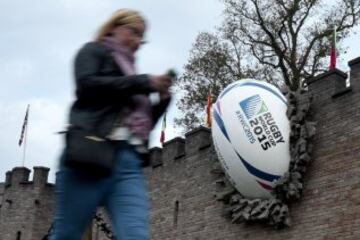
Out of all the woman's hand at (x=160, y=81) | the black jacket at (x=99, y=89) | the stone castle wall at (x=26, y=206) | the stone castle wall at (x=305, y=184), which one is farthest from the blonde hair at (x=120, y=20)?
the stone castle wall at (x=26, y=206)

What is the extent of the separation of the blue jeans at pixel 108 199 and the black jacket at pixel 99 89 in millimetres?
168

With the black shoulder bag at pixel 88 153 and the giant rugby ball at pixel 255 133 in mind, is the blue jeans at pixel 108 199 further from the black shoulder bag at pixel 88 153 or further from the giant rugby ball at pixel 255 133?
the giant rugby ball at pixel 255 133

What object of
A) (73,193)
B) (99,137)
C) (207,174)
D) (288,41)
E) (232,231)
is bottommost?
(73,193)

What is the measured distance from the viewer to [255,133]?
14.5m

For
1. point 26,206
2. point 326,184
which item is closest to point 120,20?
point 326,184

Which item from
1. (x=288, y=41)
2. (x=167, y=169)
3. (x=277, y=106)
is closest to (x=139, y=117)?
(x=277, y=106)

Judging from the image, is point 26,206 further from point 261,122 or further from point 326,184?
point 326,184

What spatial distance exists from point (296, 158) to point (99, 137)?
11.7m

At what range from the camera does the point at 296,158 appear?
579 inches

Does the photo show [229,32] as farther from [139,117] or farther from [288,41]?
[139,117]

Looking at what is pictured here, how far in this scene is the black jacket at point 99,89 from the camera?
11.0ft

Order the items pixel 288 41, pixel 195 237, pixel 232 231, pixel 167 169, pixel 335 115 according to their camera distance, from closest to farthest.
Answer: pixel 335 115 → pixel 232 231 → pixel 195 237 → pixel 167 169 → pixel 288 41

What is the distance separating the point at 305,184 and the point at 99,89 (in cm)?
1187

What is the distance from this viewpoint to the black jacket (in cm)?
335
